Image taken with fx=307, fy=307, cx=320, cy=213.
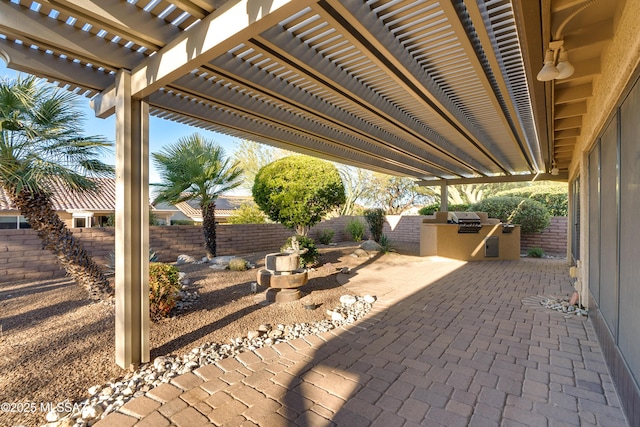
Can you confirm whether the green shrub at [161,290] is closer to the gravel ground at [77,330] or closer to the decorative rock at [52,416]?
the gravel ground at [77,330]

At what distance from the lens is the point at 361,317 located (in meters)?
4.11

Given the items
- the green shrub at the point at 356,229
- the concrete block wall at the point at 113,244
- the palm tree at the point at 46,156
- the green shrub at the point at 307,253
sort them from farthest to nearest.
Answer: the green shrub at the point at 356,229 → the green shrub at the point at 307,253 → the concrete block wall at the point at 113,244 → the palm tree at the point at 46,156

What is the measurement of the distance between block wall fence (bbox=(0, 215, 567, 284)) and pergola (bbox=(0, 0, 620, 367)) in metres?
4.40

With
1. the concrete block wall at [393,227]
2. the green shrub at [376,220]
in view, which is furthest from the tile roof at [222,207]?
the green shrub at [376,220]

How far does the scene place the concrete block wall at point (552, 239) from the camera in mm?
11055

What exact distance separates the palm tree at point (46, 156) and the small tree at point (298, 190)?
340 centimetres

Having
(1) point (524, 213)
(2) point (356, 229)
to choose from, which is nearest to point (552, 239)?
(1) point (524, 213)

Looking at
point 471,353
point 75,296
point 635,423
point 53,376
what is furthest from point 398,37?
point 75,296

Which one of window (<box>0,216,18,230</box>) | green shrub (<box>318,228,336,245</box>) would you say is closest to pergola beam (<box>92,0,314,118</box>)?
green shrub (<box>318,228,336,245</box>)

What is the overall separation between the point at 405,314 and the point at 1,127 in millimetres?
5649

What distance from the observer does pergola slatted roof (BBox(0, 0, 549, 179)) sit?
7.31 feet

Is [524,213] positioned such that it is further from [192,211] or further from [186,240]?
[192,211]

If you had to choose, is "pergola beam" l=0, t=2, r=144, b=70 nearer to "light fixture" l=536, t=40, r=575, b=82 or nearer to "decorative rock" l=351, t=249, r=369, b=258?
"light fixture" l=536, t=40, r=575, b=82

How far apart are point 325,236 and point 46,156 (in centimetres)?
931
